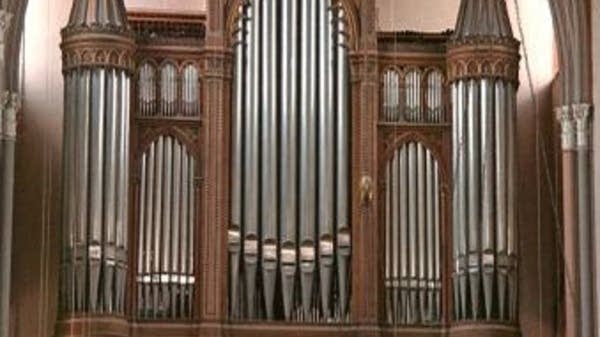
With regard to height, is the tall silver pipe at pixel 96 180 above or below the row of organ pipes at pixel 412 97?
below

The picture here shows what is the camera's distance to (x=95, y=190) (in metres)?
20.8

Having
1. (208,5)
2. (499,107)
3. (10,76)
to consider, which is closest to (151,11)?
(208,5)

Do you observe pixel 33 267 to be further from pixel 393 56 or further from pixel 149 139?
pixel 393 56

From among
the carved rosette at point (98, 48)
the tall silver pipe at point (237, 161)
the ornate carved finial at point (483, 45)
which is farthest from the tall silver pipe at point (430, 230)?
the carved rosette at point (98, 48)

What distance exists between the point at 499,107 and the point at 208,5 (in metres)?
3.43

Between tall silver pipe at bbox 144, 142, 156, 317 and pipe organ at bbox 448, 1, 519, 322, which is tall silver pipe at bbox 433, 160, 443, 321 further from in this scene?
tall silver pipe at bbox 144, 142, 156, 317

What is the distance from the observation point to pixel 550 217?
2223 centimetres

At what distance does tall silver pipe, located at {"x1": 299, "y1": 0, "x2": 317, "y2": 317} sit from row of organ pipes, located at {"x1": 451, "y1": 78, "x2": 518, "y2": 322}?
1.55m

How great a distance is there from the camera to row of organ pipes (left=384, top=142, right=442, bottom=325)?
2111 cm

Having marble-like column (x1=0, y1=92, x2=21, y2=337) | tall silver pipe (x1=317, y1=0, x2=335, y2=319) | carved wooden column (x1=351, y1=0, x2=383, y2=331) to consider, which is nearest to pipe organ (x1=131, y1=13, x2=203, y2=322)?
tall silver pipe (x1=317, y1=0, x2=335, y2=319)

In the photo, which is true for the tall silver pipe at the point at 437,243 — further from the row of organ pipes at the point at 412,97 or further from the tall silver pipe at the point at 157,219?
the tall silver pipe at the point at 157,219

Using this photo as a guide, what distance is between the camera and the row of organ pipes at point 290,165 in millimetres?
21016

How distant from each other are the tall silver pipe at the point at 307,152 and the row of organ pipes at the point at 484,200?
1.55m

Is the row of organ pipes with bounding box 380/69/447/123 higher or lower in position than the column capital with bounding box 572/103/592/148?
higher
